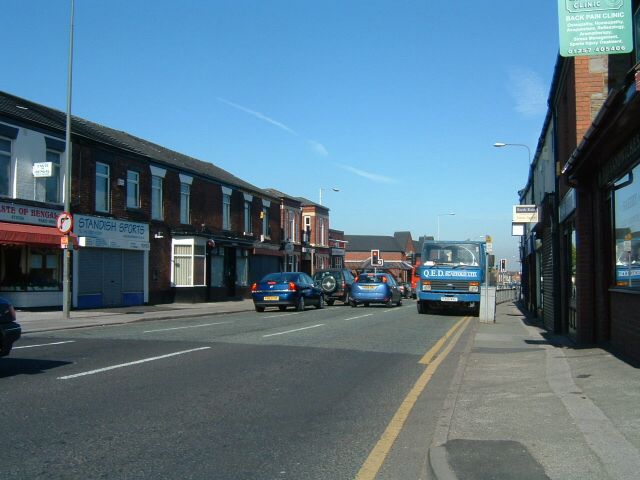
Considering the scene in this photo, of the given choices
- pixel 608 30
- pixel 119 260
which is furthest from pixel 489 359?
pixel 119 260

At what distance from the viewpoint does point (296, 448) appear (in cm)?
566

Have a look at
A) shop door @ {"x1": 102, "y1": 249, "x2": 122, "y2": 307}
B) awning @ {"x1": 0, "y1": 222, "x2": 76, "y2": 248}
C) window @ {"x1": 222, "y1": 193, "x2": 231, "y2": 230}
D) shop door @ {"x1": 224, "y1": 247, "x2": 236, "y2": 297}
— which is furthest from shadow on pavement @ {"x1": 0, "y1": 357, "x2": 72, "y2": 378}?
window @ {"x1": 222, "y1": 193, "x2": 231, "y2": 230}

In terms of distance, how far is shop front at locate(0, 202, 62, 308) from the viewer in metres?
20.8

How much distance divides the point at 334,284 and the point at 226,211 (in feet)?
30.2

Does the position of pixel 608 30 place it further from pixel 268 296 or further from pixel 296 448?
pixel 268 296

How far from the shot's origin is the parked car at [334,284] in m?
31.5

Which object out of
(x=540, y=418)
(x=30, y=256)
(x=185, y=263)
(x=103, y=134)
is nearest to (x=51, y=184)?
(x=30, y=256)

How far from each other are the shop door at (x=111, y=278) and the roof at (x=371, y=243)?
8022 cm

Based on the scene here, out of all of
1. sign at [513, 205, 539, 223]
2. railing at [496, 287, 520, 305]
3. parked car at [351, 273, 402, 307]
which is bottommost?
railing at [496, 287, 520, 305]

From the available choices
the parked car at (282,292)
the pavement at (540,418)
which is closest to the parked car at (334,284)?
the parked car at (282,292)

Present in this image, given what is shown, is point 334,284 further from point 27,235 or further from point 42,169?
point 27,235

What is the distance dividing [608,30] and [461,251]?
623 inches

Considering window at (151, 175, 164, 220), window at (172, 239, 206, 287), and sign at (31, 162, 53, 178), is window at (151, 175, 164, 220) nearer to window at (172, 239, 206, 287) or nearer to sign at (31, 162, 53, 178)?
window at (172, 239, 206, 287)

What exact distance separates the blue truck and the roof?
268ft
